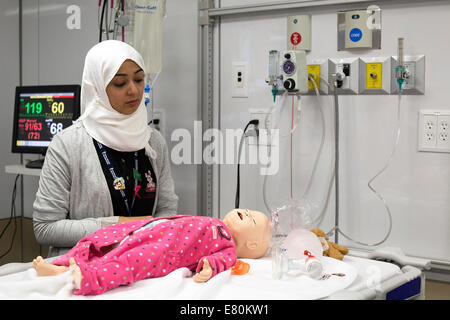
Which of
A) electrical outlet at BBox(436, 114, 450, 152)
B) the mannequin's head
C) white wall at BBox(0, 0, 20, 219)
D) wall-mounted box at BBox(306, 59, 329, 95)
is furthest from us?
white wall at BBox(0, 0, 20, 219)

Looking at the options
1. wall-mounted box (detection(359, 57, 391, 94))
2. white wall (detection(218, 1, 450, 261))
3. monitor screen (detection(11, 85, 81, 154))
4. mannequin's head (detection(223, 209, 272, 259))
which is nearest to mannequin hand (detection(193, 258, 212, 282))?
mannequin's head (detection(223, 209, 272, 259))

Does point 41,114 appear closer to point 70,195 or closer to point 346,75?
point 70,195

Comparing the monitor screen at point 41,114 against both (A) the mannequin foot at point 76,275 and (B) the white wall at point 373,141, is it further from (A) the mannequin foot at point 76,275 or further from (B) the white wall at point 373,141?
(A) the mannequin foot at point 76,275

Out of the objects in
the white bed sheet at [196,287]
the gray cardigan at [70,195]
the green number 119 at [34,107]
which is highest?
the green number 119 at [34,107]

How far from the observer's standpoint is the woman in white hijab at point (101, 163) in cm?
191

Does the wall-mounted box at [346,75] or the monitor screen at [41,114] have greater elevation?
the wall-mounted box at [346,75]

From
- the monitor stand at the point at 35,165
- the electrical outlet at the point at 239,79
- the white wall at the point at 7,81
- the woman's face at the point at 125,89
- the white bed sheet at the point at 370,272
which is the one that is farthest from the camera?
the white wall at the point at 7,81

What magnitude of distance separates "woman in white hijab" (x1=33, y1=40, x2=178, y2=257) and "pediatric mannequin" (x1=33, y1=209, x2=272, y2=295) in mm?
306

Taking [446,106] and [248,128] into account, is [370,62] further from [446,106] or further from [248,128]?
[248,128]

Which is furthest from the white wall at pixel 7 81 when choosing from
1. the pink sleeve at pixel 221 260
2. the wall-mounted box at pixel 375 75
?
the pink sleeve at pixel 221 260

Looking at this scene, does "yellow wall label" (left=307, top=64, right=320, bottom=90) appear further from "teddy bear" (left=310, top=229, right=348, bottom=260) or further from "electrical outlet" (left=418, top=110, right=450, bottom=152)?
"teddy bear" (left=310, top=229, right=348, bottom=260)

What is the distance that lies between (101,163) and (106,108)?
0.70ft

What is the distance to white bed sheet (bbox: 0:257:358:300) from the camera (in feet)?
4.50
